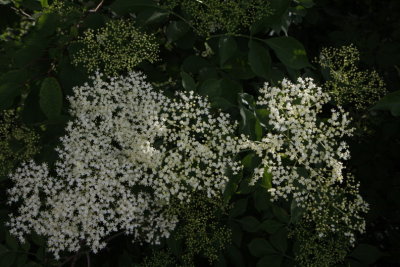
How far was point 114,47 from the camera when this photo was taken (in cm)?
226

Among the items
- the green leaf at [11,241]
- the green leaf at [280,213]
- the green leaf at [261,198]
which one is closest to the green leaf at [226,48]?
the green leaf at [261,198]

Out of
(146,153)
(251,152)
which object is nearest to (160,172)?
(146,153)

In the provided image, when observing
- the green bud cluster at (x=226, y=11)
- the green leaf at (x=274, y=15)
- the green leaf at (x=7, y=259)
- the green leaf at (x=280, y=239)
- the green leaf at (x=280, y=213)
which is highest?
the green bud cluster at (x=226, y=11)

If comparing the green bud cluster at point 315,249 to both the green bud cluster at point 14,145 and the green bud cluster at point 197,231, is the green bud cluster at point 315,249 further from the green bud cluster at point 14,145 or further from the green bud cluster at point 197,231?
the green bud cluster at point 14,145

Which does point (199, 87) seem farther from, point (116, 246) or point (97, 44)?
point (116, 246)

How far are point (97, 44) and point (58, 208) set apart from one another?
0.90 metres

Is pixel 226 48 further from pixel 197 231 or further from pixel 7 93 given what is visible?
pixel 7 93

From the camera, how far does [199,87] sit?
231 centimetres

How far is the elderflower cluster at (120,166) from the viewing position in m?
2.02

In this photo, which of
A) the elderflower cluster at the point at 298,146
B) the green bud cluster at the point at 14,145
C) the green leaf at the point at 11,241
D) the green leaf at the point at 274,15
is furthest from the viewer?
the green bud cluster at the point at 14,145

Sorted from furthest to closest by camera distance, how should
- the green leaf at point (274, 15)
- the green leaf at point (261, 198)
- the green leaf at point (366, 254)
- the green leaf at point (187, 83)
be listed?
the green leaf at point (366, 254), the green leaf at point (261, 198), the green leaf at point (187, 83), the green leaf at point (274, 15)

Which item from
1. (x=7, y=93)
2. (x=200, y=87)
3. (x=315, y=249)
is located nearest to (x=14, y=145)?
(x=7, y=93)

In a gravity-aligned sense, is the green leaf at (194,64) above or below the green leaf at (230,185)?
above

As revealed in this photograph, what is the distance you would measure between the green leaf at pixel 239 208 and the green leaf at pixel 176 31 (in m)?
1.07
